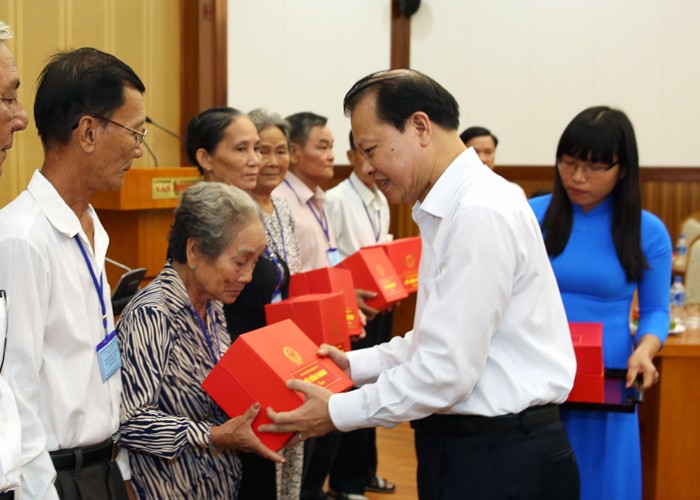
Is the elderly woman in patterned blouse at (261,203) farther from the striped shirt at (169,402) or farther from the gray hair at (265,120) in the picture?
the striped shirt at (169,402)

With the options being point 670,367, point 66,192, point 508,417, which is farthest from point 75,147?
point 670,367

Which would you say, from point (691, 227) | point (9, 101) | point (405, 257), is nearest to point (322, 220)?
point (405, 257)

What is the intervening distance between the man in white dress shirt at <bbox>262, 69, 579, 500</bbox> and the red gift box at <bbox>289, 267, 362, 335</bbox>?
108 centimetres

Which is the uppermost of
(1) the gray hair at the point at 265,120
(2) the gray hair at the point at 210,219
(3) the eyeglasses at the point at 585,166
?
(1) the gray hair at the point at 265,120

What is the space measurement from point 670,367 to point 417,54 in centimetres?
428

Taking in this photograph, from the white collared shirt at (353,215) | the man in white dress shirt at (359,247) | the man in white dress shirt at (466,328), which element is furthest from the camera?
the white collared shirt at (353,215)

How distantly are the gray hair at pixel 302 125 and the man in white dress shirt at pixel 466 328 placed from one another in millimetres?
2254

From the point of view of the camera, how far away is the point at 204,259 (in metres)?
1.90

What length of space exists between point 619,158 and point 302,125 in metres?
2.00

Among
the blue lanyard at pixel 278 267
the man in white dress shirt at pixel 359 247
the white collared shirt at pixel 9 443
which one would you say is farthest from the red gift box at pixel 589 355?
the man in white dress shirt at pixel 359 247

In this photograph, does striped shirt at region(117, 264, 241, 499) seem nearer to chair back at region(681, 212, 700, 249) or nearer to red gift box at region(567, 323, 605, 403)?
red gift box at region(567, 323, 605, 403)

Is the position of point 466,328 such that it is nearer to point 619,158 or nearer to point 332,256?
point 619,158

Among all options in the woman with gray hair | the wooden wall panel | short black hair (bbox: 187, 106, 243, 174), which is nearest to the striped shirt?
the woman with gray hair

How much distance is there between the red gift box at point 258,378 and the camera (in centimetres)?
171
